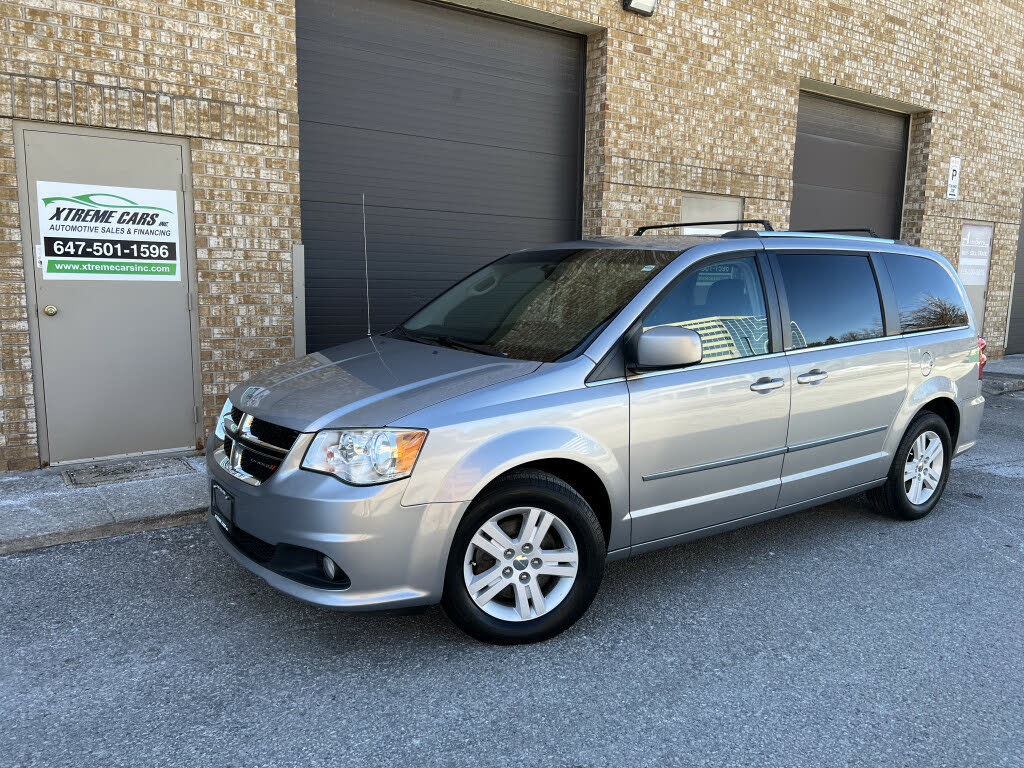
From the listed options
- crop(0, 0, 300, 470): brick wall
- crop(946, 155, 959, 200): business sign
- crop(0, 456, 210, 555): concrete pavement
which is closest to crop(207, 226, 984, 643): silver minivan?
crop(0, 456, 210, 555): concrete pavement

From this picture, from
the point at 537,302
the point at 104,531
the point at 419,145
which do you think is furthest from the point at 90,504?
the point at 419,145

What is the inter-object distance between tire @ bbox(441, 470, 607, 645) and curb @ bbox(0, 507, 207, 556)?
2.32 meters

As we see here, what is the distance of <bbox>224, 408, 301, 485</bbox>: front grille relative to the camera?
3.31 meters

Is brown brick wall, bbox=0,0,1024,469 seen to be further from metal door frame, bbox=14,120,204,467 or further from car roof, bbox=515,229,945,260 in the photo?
car roof, bbox=515,229,945,260

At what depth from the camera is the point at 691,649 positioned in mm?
3439

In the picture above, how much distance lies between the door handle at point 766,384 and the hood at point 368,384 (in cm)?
122

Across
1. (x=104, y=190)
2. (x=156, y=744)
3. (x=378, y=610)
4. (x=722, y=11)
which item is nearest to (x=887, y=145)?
(x=722, y=11)

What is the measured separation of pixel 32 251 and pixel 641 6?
6159 millimetres

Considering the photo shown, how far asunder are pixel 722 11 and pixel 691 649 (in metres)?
8.05

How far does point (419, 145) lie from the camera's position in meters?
7.62

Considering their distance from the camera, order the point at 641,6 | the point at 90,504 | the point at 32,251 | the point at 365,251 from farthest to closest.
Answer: the point at 641,6, the point at 365,251, the point at 32,251, the point at 90,504

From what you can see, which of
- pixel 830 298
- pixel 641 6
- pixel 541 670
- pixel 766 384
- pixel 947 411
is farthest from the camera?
pixel 641 6

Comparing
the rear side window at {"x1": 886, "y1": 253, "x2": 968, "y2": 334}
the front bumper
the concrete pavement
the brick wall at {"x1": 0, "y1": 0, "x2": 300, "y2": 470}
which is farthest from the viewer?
the brick wall at {"x1": 0, "y1": 0, "x2": 300, "y2": 470}

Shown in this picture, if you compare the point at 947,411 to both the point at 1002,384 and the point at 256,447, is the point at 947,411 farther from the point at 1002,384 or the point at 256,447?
the point at 1002,384
